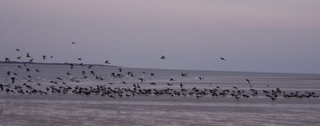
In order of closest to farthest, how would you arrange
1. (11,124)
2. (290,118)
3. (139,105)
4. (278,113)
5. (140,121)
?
(11,124) → (140,121) → (290,118) → (278,113) → (139,105)

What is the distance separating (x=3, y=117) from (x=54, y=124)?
125 inches

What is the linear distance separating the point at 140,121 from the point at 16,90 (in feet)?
77.3

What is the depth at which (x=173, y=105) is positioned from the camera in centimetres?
3428

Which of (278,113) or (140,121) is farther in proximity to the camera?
(278,113)

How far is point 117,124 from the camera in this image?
23.5 meters

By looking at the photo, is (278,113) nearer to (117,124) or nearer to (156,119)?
(156,119)

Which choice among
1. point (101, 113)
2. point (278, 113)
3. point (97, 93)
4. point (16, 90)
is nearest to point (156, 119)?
point (101, 113)

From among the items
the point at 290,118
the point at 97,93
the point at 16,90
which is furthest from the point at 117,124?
the point at 16,90

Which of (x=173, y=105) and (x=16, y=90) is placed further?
(x=16, y=90)

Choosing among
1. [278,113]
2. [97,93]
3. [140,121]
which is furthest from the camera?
[97,93]

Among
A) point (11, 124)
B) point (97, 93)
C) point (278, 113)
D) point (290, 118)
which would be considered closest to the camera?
point (11, 124)

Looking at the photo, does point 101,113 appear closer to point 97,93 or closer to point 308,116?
point 308,116

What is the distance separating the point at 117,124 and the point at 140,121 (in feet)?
4.74

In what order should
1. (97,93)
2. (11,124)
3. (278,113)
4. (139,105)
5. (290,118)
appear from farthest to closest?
(97,93), (139,105), (278,113), (290,118), (11,124)
